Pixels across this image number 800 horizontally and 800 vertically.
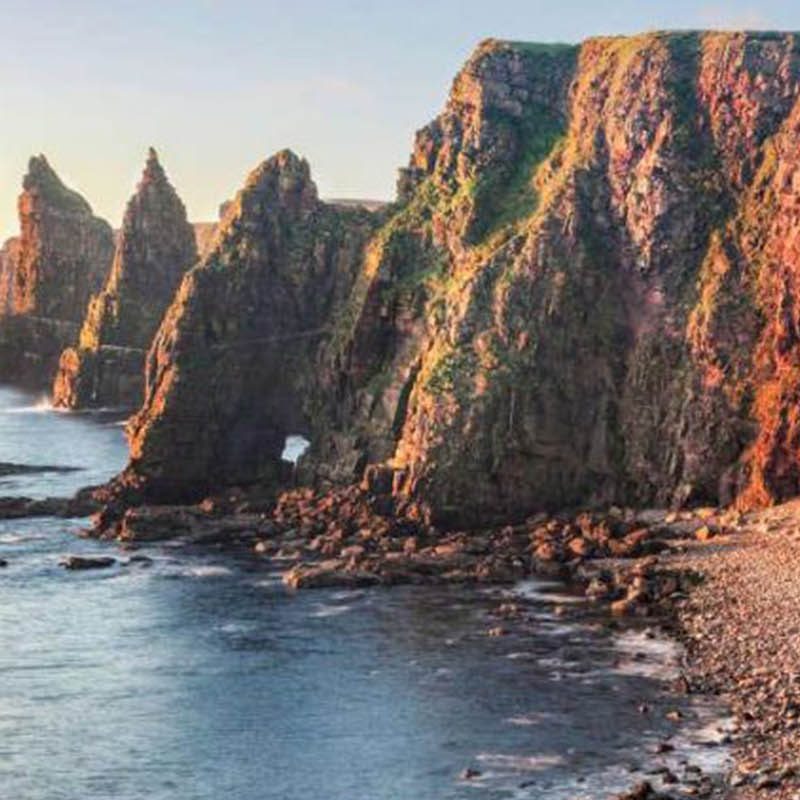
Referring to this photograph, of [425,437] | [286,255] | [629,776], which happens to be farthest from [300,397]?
[629,776]

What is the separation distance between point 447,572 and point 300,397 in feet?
159

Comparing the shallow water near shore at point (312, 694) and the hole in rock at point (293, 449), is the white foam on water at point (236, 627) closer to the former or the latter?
the shallow water near shore at point (312, 694)

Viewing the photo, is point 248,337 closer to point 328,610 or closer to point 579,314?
point 579,314

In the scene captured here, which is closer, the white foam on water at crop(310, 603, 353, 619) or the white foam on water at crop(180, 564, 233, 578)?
the white foam on water at crop(310, 603, 353, 619)

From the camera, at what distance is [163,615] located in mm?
90562

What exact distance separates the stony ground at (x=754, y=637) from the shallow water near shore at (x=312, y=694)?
2.24 m

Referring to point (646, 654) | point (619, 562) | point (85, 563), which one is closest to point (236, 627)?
point (85, 563)

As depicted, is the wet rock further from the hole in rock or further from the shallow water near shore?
the hole in rock

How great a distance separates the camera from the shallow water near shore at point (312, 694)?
59250 millimetres

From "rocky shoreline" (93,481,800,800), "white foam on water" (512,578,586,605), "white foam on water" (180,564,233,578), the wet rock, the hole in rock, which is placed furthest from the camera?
the hole in rock

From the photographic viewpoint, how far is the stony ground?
188 ft

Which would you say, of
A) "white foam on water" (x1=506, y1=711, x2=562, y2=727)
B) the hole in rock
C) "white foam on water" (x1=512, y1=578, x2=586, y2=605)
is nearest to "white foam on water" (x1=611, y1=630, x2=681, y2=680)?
"white foam on water" (x1=506, y1=711, x2=562, y2=727)

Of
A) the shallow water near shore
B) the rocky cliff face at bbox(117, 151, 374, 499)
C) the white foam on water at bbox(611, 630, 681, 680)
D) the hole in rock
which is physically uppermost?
the rocky cliff face at bbox(117, 151, 374, 499)

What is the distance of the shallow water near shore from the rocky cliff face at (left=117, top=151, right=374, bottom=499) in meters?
32.7
